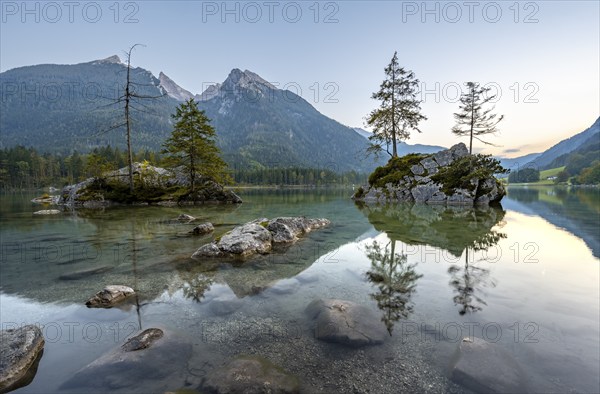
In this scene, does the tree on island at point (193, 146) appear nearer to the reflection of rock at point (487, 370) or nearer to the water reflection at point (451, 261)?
the water reflection at point (451, 261)

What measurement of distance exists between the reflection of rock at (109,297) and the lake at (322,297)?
0.26 m

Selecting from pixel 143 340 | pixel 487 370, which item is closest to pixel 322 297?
pixel 487 370

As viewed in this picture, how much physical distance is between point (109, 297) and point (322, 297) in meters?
6.01

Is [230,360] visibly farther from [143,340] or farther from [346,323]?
[346,323]

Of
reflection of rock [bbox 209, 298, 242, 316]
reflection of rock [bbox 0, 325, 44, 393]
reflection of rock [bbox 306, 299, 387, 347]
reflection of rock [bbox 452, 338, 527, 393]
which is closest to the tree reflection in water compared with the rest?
reflection of rock [bbox 452, 338, 527, 393]

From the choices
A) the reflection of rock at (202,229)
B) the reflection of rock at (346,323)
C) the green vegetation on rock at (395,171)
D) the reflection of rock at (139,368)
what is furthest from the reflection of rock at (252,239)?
the green vegetation on rock at (395,171)

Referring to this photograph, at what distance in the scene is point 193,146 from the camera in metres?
39.9

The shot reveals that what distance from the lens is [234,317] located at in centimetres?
718

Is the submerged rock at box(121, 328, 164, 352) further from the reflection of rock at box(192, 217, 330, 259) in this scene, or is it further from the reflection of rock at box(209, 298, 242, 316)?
the reflection of rock at box(192, 217, 330, 259)

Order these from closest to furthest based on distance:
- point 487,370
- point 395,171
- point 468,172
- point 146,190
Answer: point 487,370
point 146,190
point 468,172
point 395,171

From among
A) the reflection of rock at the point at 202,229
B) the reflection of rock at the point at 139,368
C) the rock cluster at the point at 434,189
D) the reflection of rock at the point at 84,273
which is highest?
the rock cluster at the point at 434,189

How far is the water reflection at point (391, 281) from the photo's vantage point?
24.4 feet

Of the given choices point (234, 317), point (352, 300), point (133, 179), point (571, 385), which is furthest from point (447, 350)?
point (133, 179)

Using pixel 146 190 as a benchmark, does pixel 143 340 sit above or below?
below
